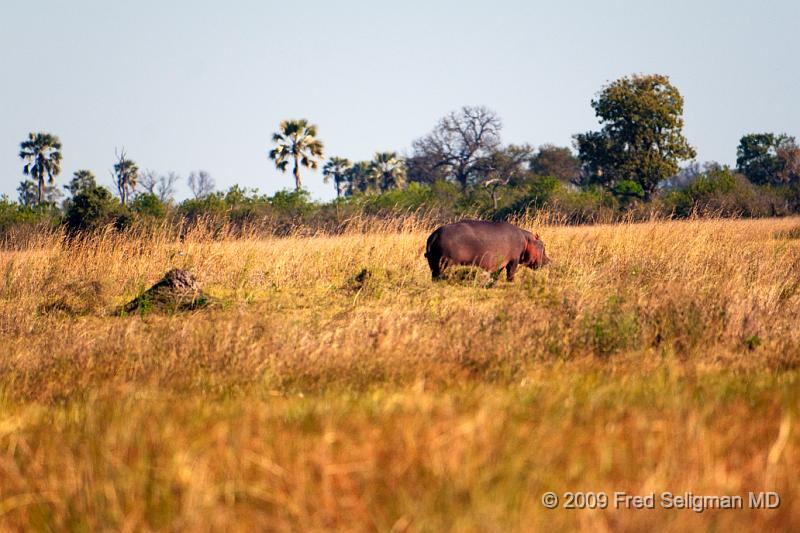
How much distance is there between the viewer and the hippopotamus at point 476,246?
33.5ft

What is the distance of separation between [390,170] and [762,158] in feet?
81.7

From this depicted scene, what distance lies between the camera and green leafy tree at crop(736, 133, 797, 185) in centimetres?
5356

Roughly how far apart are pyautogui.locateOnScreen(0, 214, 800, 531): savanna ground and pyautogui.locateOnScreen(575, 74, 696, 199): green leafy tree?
28121 millimetres

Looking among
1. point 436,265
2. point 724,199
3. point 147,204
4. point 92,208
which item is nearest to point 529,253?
point 436,265

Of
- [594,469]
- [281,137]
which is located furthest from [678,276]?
[281,137]

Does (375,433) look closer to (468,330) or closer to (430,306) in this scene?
(468,330)

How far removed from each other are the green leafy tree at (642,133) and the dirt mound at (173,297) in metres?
29.3

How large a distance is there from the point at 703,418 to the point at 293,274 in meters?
8.36

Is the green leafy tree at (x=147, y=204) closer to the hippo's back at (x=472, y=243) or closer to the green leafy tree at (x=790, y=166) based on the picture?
the hippo's back at (x=472, y=243)

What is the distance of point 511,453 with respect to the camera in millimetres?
3166

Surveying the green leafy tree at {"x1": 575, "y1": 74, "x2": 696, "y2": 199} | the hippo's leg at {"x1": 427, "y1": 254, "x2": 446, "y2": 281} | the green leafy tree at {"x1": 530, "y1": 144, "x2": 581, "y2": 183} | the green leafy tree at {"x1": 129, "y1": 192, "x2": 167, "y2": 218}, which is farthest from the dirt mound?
the green leafy tree at {"x1": 530, "y1": 144, "x2": 581, "y2": 183}

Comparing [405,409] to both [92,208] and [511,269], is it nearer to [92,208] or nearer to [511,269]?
[511,269]

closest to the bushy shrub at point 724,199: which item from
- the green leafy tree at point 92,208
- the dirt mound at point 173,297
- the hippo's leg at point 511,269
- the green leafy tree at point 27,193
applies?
the green leafy tree at point 92,208

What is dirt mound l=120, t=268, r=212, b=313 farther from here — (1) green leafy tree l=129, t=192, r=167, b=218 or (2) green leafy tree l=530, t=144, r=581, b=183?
(2) green leafy tree l=530, t=144, r=581, b=183
